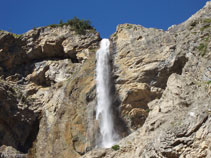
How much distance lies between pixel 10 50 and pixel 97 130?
634 inches

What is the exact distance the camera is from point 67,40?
112ft

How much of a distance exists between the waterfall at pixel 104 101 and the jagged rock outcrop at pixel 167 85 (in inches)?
38.2

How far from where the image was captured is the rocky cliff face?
51.5ft

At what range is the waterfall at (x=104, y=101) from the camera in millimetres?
24266

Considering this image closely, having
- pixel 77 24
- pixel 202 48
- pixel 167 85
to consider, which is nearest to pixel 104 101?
pixel 167 85

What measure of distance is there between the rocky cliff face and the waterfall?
0.55 metres

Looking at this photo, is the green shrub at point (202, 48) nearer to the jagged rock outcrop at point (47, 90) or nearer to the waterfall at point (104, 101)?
the waterfall at point (104, 101)

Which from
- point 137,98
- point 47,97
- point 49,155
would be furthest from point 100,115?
point 47,97

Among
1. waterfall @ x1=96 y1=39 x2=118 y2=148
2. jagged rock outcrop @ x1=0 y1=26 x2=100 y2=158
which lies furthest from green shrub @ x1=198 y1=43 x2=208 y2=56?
jagged rock outcrop @ x1=0 y1=26 x2=100 y2=158

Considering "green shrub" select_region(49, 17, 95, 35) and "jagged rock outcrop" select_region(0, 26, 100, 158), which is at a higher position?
"green shrub" select_region(49, 17, 95, 35)

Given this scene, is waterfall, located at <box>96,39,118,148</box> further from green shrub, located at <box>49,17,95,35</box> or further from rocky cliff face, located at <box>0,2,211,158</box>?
green shrub, located at <box>49,17,95,35</box>

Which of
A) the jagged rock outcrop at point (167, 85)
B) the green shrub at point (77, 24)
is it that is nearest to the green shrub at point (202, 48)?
the jagged rock outcrop at point (167, 85)

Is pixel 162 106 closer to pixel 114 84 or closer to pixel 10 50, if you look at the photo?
pixel 114 84

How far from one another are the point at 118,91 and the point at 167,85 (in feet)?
23.7
